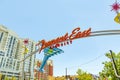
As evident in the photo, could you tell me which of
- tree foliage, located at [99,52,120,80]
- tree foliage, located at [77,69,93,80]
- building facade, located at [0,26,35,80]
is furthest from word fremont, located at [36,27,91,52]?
building facade, located at [0,26,35,80]

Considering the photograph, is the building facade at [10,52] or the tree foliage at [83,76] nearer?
the tree foliage at [83,76]

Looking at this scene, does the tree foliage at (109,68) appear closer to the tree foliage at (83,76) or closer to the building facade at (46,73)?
the tree foliage at (83,76)

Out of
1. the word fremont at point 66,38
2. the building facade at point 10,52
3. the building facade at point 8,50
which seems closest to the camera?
the word fremont at point 66,38

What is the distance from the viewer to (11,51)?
126875mm

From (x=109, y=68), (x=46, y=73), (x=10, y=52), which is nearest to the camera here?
(x=109, y=68)

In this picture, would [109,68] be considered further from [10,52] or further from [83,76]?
[10,52]

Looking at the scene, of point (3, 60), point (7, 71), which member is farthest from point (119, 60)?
point (3, 60)

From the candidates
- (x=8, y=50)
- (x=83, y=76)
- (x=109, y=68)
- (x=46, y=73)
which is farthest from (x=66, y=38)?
(x=46, y=73)

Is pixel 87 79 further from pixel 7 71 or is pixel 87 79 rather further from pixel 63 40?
pixel 7 71

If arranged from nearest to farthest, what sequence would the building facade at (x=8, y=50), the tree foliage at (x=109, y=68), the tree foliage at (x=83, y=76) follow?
the tree foliage at (x=109, y=68) < the tree foliage at (x=83, y=76) < the building facade at (x=8, y=50)

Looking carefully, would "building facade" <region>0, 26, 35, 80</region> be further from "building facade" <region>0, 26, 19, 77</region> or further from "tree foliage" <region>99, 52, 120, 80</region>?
"tree foliage" <region>99, 52, 120, 80</region>

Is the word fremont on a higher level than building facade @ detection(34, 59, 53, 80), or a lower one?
lower

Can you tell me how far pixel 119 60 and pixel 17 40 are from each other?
116020 mm

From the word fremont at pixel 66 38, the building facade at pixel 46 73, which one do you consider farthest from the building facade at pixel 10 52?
the word fremont at pixel 66 38
